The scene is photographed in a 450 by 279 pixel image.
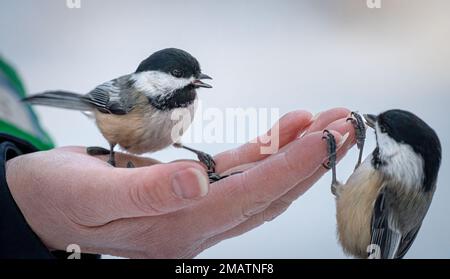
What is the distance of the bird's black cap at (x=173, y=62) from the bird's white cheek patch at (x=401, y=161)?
40 cm

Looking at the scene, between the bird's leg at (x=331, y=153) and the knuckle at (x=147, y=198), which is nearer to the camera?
the knuckle at (x=147, y=198)

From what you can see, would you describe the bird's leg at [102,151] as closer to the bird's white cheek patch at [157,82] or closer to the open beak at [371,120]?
the bird's white cheek patch at [157,82]

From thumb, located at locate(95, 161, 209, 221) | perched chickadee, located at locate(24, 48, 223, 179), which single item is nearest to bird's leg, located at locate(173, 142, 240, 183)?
perched chickadee, located at locate(24, 48, 223, 179)

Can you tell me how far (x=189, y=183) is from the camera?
0.76 meters

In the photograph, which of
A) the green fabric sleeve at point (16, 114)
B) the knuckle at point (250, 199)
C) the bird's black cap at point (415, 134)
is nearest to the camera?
the knuckle at point (250, 199)

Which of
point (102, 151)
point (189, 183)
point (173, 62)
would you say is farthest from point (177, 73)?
point (189, 183)

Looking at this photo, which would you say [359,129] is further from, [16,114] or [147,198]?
[16,114]

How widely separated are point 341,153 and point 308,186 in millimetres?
104

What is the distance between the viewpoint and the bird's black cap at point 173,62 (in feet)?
3.33

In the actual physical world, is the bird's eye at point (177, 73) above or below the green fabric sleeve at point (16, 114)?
above

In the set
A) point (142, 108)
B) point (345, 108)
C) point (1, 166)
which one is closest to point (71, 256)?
point (1, 166)

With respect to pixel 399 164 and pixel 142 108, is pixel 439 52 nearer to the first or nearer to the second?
pixel 399 164

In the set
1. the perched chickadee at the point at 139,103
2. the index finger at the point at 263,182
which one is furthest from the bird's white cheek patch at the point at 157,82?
the index finger at the point at 263,182
